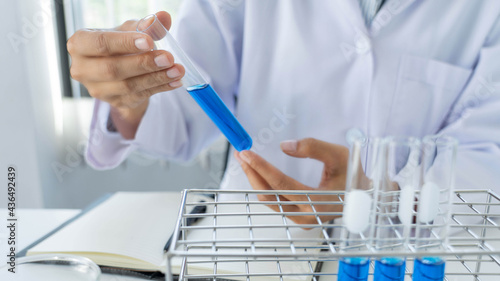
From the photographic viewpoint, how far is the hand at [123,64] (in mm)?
437

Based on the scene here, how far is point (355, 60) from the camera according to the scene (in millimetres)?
747

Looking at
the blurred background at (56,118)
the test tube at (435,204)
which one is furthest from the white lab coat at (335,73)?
the blurred background at (56,118)

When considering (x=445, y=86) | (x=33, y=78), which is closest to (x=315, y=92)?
(x=445, y=86)

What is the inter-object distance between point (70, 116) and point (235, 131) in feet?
3.82

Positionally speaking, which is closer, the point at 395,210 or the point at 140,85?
the point at 395,210

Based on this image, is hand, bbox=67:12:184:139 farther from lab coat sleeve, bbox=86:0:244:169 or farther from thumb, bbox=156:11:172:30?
lab coat sleeve, bbox=86:0:244:169

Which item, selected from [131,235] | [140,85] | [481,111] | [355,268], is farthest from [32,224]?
[481,111]

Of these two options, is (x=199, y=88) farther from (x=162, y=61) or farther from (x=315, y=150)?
(x=315, y=150)

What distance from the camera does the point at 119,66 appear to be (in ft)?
1.58

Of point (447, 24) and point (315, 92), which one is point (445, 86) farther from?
point (315, 92)

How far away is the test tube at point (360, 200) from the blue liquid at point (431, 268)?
4cm

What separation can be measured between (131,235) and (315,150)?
0.26 m

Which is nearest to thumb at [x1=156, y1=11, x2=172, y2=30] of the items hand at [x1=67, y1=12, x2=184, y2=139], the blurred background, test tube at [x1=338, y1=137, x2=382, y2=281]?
hand at [x1=67, y1=12, x2=184, y2=139]

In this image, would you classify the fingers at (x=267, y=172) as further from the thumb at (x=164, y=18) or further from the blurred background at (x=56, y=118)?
the blurred background at (x=56, y=118)
